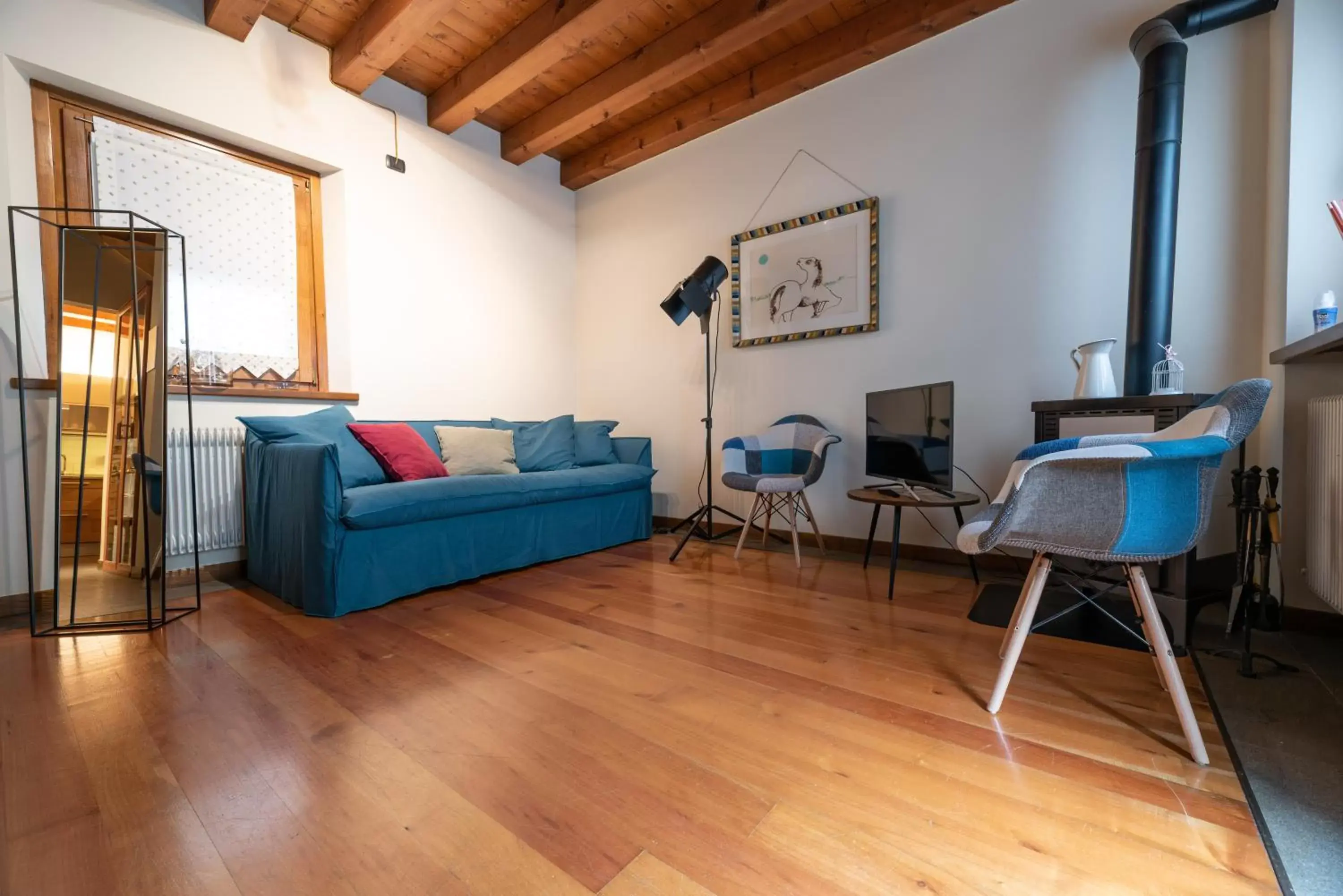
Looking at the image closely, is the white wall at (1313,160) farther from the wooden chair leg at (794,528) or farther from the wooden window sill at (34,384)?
the wooden window sill at (34,384)

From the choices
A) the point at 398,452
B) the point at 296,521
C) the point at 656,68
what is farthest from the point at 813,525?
the point at 656,68

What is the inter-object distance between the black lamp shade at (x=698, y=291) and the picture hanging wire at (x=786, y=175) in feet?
2.11

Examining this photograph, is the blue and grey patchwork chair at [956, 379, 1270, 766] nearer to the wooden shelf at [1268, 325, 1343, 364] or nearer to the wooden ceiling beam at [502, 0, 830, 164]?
the wooden shelf at [1268, 325, 1343, 364]

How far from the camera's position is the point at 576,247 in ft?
15.4

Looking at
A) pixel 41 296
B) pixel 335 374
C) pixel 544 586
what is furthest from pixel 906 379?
pixel 41 296

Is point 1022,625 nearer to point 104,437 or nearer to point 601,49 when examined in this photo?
point 104,437

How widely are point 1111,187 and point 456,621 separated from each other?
3383 mm

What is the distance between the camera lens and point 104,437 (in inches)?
85.9

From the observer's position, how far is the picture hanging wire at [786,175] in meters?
3.20

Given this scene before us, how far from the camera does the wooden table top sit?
7.50ft

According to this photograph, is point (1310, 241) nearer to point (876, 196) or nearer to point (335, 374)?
point (876, 196)

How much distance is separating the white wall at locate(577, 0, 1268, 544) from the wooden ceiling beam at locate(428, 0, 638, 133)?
1.25 meters

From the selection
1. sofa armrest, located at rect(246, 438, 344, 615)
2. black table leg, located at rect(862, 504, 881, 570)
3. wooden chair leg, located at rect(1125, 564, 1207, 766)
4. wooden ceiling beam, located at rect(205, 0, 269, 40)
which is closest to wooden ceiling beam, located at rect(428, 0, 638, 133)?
wooden ceiling beam, located at rect(205, 0, 269, 40)

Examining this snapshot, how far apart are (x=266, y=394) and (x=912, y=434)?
130 inches
